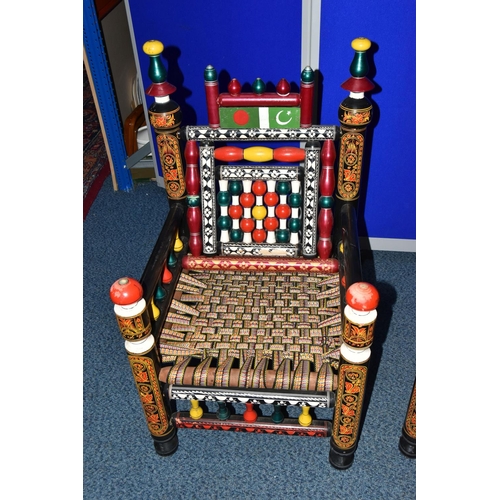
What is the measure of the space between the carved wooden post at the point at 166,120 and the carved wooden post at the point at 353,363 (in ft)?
3.01

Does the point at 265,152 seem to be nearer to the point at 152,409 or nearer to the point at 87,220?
the point at 152,409

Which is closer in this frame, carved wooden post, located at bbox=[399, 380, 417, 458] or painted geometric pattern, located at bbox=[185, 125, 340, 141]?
carved wooden post, located at bbox=[399, 380, 417, 458]

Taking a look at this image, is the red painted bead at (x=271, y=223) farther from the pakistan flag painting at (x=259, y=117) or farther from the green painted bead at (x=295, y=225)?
the pakistan flag painting at (x=259, y=117)

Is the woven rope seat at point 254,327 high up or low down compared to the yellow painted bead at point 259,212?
down

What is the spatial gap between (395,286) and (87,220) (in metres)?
1.82

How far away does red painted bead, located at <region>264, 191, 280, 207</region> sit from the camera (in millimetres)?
2086

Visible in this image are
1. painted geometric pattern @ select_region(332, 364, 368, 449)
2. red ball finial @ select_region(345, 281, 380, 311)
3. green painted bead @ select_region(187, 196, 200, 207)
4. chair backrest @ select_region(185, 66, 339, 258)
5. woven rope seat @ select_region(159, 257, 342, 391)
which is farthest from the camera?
green painted bead @ select_region(187, 196, 200, 207)

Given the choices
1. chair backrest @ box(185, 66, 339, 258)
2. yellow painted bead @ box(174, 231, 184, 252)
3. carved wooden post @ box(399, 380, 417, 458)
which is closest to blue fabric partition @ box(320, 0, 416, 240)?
chair backrest @ box(185, 66, 339, 258)

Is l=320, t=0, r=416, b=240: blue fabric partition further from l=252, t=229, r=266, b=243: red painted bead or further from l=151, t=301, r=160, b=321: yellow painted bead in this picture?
l=151, t=301, r=160, b=321: yellow painted bead

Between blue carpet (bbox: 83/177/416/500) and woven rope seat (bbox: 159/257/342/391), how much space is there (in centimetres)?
40

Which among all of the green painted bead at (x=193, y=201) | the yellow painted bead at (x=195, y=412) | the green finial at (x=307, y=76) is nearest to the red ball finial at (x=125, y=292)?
the yellow painted bead at (x=195, y=412)

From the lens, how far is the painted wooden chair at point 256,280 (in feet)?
5.43

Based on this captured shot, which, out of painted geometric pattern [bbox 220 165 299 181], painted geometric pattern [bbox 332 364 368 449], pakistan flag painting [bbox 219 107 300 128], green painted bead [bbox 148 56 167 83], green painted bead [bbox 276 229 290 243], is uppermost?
green painted bead [bbox 148 56 167 83]

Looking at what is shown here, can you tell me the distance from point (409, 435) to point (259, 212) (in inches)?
39.3
